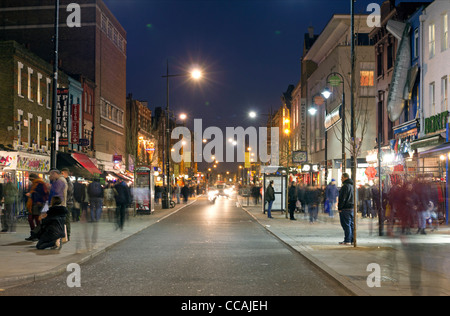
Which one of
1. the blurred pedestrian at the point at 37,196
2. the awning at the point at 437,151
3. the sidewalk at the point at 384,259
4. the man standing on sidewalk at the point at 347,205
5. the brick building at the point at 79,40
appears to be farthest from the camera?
the brick building at the point at 79,40

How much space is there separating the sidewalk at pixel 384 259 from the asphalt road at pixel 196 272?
0.37 metres

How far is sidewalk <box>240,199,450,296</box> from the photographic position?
8.95m

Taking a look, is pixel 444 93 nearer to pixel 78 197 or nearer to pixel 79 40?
pixel 78 197

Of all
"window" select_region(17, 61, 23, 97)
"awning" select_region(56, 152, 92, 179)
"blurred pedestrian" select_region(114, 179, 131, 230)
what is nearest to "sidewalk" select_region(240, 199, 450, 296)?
"blurred pedestrian" select_region(114, 179, 131, 230)

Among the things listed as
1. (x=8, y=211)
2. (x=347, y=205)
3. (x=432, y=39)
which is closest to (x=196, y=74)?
(x=432, y=39)

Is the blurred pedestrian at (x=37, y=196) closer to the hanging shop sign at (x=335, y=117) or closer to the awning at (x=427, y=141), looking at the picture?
the hanging shop sign at (x=335, y=117)

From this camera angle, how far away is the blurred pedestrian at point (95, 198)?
77.8ft

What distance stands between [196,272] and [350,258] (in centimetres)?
359

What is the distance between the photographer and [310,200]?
1015 inches

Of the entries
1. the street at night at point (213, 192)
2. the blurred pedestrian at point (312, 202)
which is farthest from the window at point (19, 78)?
the blurred pedestrian at point (312, 202)

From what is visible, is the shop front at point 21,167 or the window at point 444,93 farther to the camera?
the shop front at point 21,167

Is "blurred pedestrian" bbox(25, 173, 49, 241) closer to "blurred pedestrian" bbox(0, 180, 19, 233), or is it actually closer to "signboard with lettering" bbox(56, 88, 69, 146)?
"blurred pedestrian" bbox(0, 180, 19, 233)

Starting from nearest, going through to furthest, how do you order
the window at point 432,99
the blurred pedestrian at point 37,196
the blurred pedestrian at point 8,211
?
the blurred pedestrian at point 37,196, the blurred pedestrian at point 8,211, the window at point 432,99

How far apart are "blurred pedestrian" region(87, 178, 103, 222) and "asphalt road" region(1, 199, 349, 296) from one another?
6985 mm
